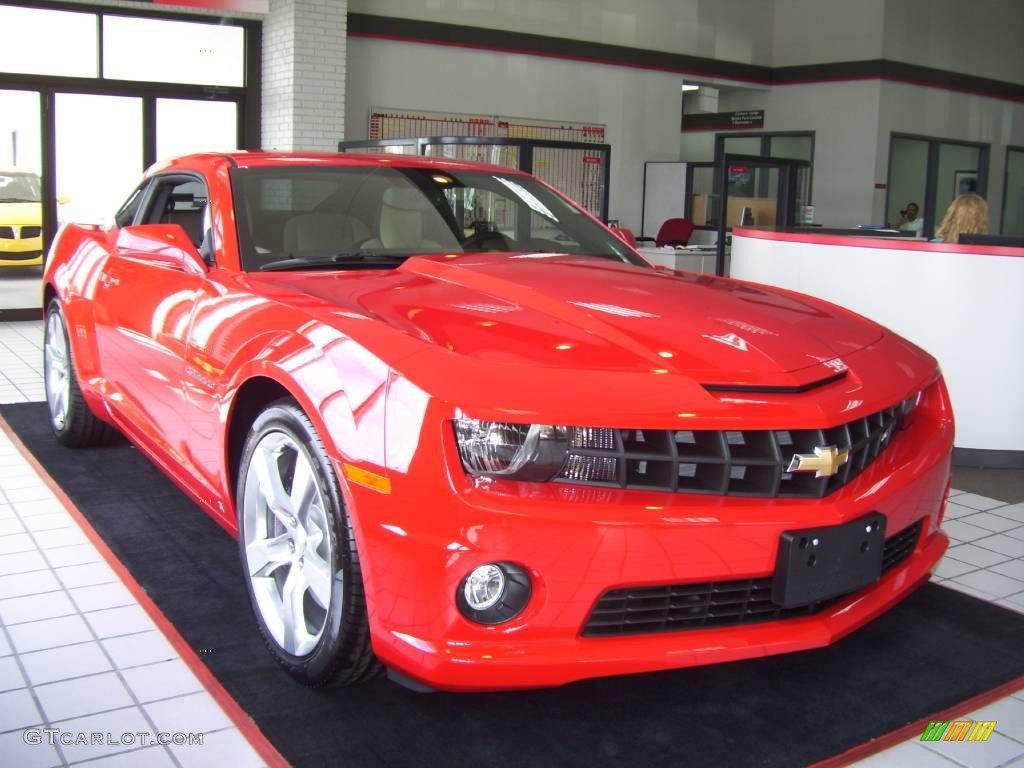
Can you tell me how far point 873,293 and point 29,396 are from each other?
4.67 m

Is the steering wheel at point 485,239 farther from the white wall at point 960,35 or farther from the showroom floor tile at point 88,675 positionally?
the white wall at point 960,35

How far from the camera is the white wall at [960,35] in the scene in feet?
47.3

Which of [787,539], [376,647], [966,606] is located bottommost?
[966,606]

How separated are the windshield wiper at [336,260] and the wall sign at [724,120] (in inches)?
535

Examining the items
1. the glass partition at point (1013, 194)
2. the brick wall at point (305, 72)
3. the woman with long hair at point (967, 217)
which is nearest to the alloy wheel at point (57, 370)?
the woman with long hair at point (967, 217)

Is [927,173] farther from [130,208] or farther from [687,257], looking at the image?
[130,208]

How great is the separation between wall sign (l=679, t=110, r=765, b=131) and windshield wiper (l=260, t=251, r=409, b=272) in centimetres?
1359

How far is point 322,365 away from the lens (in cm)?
225

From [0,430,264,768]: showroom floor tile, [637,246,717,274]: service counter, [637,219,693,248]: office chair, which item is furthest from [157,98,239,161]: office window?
[0,430,264,768]: showroom floor tile

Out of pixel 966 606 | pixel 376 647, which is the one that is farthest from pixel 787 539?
pixel 966 606

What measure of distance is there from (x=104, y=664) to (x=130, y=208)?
83.5 inches

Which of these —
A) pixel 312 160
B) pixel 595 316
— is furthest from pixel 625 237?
pixel 595 316

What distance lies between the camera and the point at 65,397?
452cm

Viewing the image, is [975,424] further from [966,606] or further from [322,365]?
[322,365]
